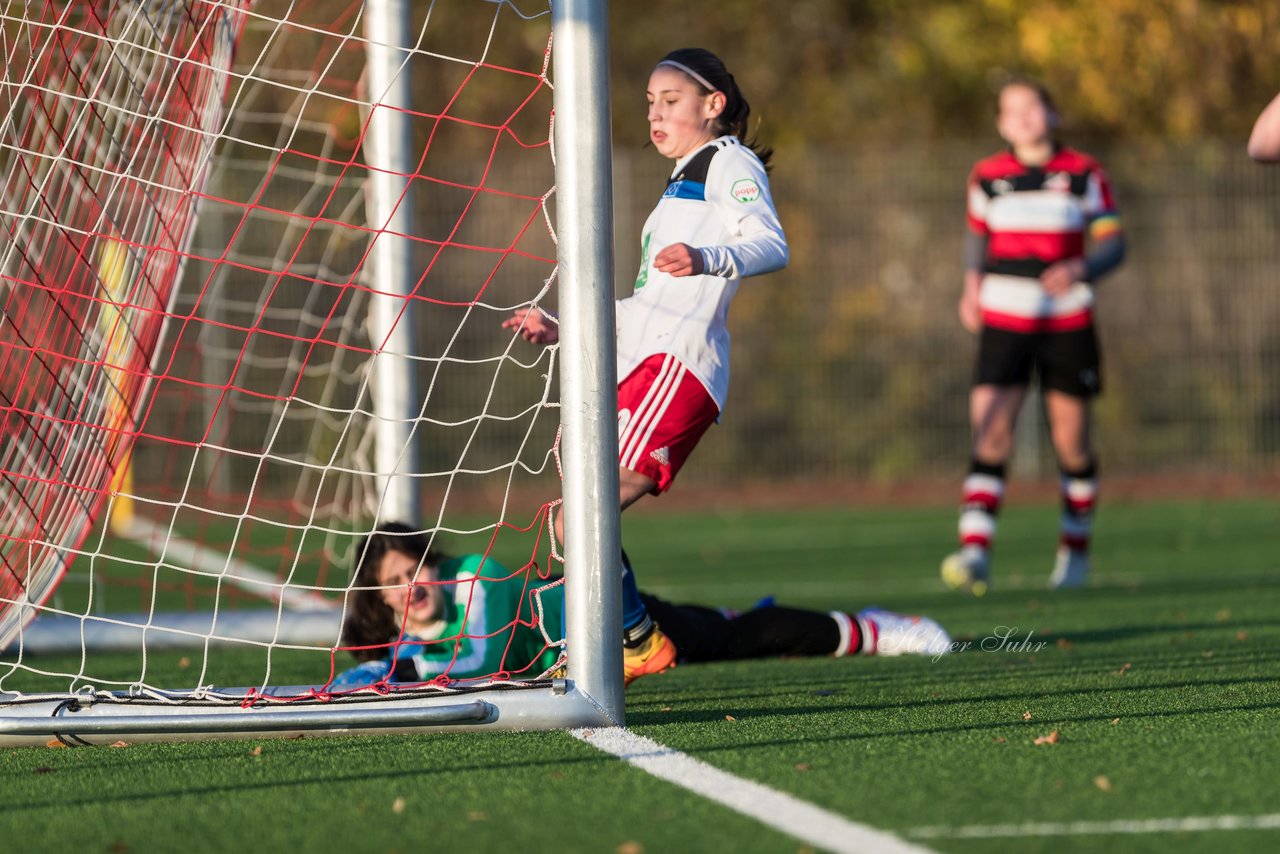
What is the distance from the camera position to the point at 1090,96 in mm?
15680

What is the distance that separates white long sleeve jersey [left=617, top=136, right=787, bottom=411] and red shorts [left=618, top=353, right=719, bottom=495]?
0.09 ft

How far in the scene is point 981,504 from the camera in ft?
24.6

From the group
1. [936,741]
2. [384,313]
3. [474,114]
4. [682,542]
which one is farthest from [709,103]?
[474,114]

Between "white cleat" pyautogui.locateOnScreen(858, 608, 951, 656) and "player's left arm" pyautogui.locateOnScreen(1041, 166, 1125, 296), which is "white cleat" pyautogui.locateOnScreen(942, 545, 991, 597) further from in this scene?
"white cleat" pyautogui.locateOnScreen(858, 608, 951, 656)

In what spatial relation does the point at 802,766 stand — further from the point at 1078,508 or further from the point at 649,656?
the point at 1078,508

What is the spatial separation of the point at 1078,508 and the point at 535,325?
4.00 meters

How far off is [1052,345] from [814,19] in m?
10.9

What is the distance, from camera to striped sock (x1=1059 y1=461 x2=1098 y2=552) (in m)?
7.70

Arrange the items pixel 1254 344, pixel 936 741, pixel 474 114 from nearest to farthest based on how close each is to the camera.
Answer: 1. pixel 936 741
2. pixel 1254 344
3. pixel 474 114

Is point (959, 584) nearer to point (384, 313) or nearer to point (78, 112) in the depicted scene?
point (384, 313)

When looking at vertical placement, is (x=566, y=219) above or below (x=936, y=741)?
above

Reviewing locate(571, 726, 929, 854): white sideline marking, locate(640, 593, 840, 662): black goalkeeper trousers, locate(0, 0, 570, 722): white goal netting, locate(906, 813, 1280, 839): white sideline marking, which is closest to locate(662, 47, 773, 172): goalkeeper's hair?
locate(0, 0, 570, 722): white goal netting

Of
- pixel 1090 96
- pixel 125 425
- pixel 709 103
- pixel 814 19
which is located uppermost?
pixel 814 19

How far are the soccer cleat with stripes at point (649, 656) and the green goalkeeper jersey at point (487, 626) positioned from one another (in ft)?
0.71
